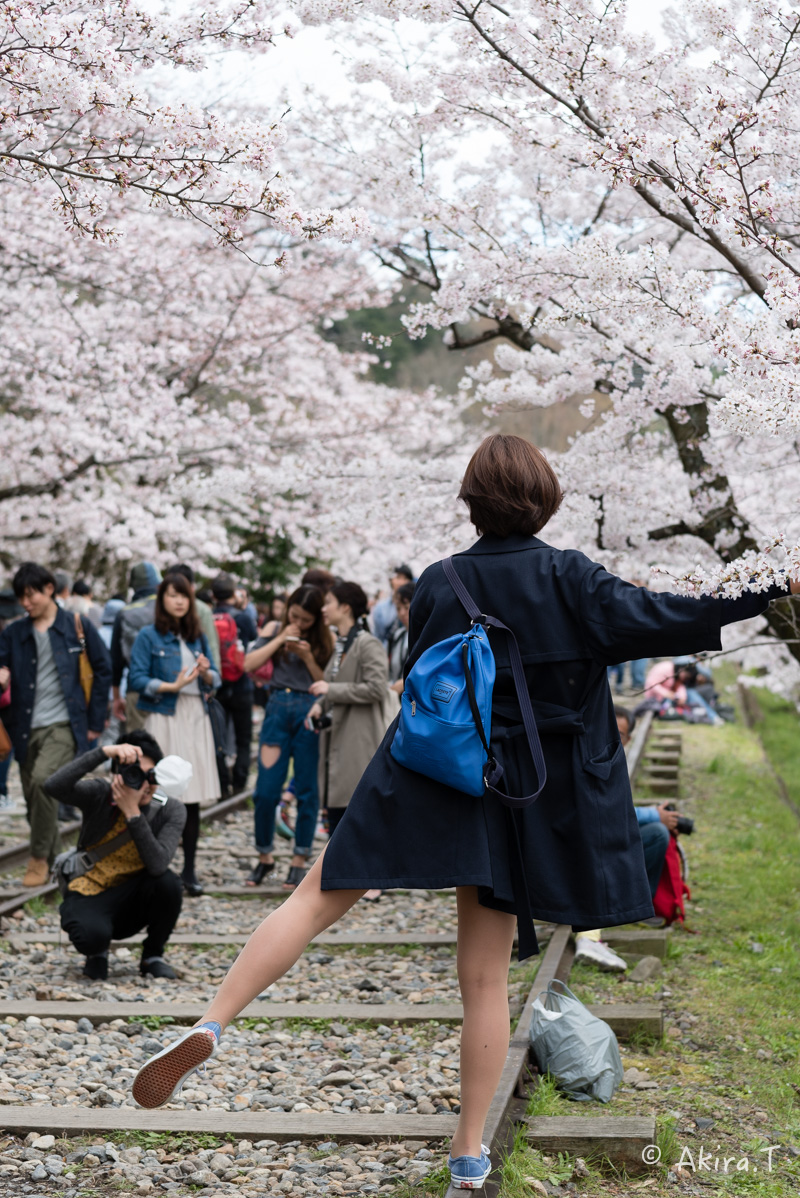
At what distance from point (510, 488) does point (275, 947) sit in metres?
1.29

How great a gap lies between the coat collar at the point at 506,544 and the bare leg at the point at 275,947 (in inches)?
35.6

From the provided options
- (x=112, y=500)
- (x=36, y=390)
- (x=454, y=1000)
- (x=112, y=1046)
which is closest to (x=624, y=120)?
(x=454, y=1000)

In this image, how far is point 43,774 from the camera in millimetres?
7371

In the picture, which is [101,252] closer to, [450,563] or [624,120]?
[624,120]

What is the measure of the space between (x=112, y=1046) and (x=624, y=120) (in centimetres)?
443

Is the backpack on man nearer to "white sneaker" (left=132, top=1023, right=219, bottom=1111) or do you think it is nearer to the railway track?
the railway track

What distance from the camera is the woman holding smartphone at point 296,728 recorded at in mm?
7566

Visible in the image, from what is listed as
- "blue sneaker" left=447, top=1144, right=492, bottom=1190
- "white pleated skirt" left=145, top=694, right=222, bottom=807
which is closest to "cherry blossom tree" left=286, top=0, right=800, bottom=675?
"blue sneaker" left=447, top=1144, right=492, bottom=1190

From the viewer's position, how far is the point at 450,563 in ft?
9.91

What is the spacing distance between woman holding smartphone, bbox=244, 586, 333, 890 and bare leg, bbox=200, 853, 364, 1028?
15.3ft

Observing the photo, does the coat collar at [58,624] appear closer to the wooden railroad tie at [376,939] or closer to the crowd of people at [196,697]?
the crowd of people at [196,697]

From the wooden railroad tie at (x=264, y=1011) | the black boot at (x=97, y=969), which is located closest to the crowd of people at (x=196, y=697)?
the black boot at (x=97, y=969)

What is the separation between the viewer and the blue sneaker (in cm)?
298

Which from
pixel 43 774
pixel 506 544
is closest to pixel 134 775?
pixel 43 774
